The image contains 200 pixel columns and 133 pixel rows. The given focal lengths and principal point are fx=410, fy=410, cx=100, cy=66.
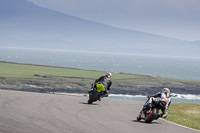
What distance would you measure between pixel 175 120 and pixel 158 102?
8.35 ft

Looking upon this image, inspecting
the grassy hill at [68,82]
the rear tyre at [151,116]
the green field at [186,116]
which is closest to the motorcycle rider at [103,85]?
the green field at [186,116]

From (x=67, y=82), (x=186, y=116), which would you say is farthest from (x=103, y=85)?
(x=67, y=82)

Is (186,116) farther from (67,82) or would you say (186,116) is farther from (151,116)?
(67,82)

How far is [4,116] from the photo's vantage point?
14297mm

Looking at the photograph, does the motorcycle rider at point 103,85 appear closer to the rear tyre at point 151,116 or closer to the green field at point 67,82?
the rear tyre at point 151,116

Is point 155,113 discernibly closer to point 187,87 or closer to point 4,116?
point 4,116

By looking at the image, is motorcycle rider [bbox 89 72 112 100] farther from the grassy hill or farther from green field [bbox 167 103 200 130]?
the grassy hill

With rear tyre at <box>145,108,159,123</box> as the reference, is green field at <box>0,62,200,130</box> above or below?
below

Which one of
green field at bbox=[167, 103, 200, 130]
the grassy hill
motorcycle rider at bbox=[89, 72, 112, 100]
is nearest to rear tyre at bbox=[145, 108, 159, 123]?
green field at bbox=[167, 103, 200, 130]

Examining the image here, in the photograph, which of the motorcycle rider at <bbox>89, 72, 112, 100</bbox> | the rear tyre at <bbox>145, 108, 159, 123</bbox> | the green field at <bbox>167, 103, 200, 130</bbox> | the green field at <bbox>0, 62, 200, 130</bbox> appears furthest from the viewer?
the green field at <bbox>0, 62, 200, 130</bbox>

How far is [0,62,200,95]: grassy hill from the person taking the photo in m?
88.3

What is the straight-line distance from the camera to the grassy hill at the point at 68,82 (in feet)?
290

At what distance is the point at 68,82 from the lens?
95125 mm

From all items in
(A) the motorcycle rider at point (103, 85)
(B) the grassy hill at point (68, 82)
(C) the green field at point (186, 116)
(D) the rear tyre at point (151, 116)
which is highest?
(A) the motorcycle rider at point (103, 85)
